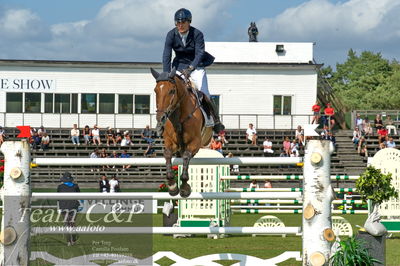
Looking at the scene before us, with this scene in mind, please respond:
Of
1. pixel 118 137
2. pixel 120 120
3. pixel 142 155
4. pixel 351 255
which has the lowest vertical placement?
pixel 351 255

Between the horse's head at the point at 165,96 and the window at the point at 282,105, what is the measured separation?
3369 centimetres

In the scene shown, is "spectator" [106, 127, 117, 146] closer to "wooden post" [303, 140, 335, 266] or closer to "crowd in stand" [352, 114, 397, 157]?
"crowd in stand" [352, 114, 397, 157]

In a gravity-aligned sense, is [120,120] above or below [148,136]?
above

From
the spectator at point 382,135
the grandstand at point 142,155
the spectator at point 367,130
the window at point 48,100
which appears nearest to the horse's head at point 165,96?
the grandstand at point 142,155

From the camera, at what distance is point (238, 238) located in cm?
1691

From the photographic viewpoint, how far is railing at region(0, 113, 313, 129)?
1592 inches

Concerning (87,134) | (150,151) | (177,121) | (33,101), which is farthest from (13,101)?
(177,121)

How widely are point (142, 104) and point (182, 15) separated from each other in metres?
32.3

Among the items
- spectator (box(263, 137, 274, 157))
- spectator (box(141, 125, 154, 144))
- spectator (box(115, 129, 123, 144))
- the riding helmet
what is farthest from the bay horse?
spectator (box(115, 129, 123, 144))

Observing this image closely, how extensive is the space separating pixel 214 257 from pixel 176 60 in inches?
102

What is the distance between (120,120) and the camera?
40844 mm

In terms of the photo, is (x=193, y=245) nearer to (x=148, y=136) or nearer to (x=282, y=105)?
(x=148, y=136)

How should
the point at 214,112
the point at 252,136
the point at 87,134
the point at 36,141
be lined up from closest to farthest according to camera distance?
the point at 214,112 → the point at 36,141 → the point at 252,136 → the point at 87,134

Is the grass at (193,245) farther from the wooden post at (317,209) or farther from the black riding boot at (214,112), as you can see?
the wooden post at (317,209)
